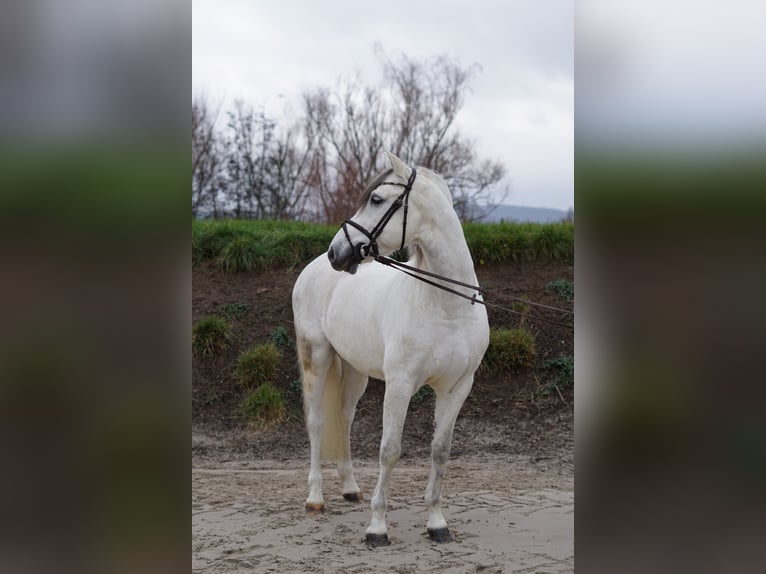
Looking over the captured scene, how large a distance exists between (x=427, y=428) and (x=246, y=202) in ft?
31.4

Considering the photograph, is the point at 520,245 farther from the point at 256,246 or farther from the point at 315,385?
the point at 315,385

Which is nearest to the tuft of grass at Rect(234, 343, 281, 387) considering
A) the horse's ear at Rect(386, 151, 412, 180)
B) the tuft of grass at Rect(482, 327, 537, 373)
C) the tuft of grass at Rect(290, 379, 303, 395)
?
the tuft of grass at Rect(290, 379, 303, 395)

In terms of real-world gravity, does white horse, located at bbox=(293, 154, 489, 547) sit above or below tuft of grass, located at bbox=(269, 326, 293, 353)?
above

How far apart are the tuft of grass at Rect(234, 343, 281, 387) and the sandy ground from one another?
5.01 feet

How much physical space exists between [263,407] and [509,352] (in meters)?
2.49

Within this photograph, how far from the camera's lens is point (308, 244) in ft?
31.4

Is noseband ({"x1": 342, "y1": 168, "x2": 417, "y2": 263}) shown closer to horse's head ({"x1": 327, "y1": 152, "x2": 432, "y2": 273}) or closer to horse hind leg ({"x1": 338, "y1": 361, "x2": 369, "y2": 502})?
horse's head ({"x1": 327, "y1": 152, "x2": 432, "y2": 273})

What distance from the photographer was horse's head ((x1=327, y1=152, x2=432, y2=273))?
3857mm

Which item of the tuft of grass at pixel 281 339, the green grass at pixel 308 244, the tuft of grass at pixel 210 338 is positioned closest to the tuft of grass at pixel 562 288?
the green grass at pixel 308 244
